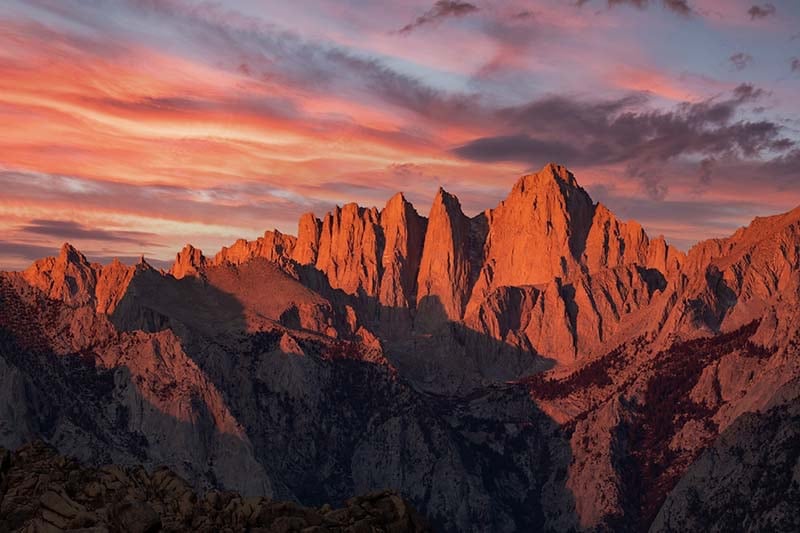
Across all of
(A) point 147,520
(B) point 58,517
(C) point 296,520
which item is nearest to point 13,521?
(B) point 58,517

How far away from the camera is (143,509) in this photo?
57.4 metres

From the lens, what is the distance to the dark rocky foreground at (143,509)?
5881 cm

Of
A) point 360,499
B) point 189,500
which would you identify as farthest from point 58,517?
point 360,499

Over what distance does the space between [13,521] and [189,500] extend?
365 inches

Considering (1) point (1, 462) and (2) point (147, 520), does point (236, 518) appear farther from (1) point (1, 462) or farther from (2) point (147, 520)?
(1) point (1, 462)

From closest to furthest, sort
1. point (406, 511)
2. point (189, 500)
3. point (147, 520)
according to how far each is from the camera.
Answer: point (147, 520) < point (406, 511) < point (189, 500)

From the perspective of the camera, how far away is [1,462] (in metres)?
72.8

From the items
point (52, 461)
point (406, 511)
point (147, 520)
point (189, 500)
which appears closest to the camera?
point (147, 520)

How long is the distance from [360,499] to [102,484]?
1611cm

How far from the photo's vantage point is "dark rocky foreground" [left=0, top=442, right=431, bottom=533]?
5881cm

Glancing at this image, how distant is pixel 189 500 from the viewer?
68.9 meters

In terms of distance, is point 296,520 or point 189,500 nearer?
point 296,520

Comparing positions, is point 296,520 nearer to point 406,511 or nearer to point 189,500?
point 406,511

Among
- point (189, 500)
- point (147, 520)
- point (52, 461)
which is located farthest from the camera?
point (52, 461)
